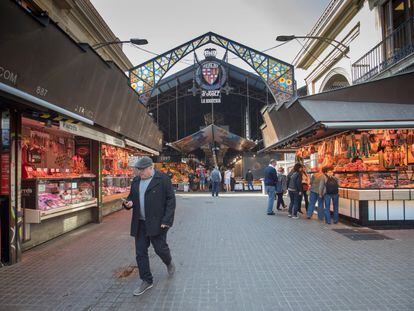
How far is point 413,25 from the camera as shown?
1067 centimetres

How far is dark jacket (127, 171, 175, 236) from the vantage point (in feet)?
15.2

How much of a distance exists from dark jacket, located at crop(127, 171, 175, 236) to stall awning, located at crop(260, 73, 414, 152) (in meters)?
5.81

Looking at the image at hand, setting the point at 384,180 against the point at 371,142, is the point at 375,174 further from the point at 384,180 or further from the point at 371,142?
the point at 371,142

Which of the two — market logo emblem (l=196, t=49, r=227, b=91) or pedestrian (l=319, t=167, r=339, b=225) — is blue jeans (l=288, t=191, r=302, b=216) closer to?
pedestrian (l=319, t=167, r=339, b=225)

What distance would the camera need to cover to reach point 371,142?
33.0 ft

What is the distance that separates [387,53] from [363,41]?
1953mm

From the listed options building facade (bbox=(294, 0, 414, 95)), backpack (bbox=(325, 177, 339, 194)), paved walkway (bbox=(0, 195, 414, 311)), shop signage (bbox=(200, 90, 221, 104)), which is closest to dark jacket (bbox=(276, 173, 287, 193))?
backpack (bbox=(325, 177, 339, 194))

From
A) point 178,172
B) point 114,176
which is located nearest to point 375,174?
point 114,176

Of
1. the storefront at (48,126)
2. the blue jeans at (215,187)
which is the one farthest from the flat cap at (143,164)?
the blue jeans at (215,187)

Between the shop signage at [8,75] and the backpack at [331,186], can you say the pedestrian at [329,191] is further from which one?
the shop signage at [8,75]

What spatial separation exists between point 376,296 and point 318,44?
52.0 feet

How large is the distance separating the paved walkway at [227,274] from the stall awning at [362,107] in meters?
2.84

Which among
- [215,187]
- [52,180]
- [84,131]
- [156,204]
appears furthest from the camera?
[215,187]

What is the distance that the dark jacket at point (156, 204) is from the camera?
183 inches
